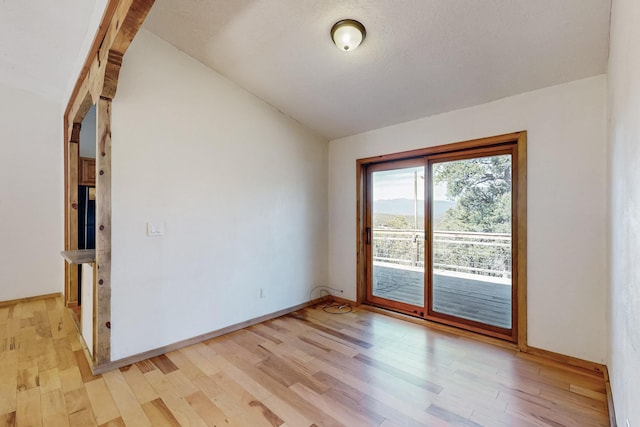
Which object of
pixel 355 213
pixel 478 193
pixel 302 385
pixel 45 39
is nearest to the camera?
pixel 302 385

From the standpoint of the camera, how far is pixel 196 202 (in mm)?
2939

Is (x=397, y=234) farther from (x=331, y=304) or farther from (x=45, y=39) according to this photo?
(x=45, y=39)

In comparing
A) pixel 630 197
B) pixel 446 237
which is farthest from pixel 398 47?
pixel 446 237

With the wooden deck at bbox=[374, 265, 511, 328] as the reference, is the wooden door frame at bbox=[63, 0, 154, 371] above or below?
above

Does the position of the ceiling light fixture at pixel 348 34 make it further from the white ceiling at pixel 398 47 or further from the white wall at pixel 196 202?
the white wall at pixel 196 202

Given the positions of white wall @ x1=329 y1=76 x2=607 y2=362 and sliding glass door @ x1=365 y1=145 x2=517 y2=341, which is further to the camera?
sliding glass door @ x1=365 y1=145 x2=517 y2=341

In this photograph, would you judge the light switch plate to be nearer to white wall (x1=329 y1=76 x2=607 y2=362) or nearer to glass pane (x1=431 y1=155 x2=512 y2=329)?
glass pane (x1=431 y1=155 x2=512 y2=329)

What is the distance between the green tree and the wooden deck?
587mm

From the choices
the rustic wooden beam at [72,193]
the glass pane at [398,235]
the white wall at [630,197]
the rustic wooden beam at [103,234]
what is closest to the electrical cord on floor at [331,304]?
the glass pane at [398,235]

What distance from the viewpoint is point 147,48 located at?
2.64m

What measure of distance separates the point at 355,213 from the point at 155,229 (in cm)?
240

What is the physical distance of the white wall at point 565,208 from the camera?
2.30 m

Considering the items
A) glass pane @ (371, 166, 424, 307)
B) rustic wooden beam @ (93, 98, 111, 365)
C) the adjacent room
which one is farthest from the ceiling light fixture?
rustic wooden beam @ (93, 98, 111, 365)

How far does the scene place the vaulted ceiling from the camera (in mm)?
2000
